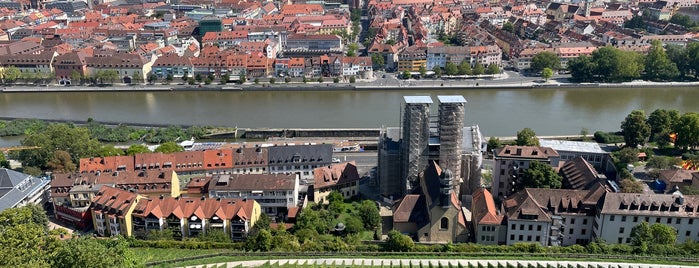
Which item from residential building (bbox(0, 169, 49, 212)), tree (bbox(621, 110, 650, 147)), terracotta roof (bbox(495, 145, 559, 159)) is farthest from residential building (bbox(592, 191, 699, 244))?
residential building (bbox(0, 169, 49, 212))

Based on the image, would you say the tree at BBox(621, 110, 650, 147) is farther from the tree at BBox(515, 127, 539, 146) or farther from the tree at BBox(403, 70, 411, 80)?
the tree at BBox(403, 70, 411, 80)

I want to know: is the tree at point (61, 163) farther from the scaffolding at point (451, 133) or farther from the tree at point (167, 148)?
the scaffolding at point (451, 133)

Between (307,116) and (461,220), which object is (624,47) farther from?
(461,220)

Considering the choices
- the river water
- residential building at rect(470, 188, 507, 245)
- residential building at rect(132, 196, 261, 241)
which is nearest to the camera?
residential building at rect(470, 188, 507, 245)

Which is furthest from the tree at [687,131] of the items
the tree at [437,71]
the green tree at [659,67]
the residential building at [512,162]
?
the tree at [437,71]

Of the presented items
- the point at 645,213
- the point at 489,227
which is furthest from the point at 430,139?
the point at 645,213

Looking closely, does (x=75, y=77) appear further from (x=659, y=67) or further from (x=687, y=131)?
(x=659, y=67)
